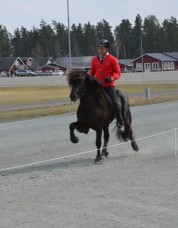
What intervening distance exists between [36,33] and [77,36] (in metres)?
17.0

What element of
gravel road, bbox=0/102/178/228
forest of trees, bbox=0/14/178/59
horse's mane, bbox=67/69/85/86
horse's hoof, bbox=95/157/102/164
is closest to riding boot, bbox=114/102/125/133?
gravel road, bbox=0/102/178/228

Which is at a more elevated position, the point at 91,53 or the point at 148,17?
the point at 148,17

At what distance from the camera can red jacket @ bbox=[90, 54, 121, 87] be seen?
9.66 m

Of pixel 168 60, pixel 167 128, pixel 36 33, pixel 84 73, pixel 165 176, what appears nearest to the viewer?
pixel 165 176

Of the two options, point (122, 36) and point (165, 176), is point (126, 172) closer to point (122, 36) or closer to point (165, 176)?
point (165, 176)

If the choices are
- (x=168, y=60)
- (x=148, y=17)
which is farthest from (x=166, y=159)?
(x=148, y=17)

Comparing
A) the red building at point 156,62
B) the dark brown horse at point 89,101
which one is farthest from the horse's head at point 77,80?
the red building at point 156,62

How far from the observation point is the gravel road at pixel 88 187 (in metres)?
5.77

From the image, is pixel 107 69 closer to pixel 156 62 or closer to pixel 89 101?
pixel 89 101

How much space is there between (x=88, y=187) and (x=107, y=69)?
123 inches

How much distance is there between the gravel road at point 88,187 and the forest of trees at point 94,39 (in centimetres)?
17069

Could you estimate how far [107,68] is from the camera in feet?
31.8

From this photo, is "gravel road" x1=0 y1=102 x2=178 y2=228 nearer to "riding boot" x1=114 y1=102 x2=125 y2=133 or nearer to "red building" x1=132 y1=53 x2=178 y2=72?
"riding boot" x1=114 y1=102 x2=125 y2=133

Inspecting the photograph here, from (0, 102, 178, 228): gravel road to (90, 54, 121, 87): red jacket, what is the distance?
1.73 m
